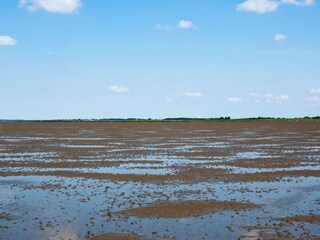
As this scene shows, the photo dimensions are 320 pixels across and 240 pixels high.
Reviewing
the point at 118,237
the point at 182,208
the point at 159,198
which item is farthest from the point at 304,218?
the point at 118,237

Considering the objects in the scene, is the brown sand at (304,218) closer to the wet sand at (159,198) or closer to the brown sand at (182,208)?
the wet sand at (159,198)

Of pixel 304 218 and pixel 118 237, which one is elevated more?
pixel 304 218

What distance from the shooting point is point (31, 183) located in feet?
77.2

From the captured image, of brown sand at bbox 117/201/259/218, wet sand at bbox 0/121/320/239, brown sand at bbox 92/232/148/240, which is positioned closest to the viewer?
brown sand at bbox 92/232/148/240

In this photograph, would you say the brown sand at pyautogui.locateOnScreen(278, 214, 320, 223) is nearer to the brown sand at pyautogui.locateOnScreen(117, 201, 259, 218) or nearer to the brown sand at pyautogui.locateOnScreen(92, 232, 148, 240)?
the brown sand at pyautogui.locateOnScreen(117, 201, 259, 218)

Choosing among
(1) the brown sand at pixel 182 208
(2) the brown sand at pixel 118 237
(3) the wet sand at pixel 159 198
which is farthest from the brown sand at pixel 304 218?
(2) the brown sand at pixel 118 237

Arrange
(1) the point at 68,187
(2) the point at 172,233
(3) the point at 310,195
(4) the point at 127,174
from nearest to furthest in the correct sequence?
(2) the point at 172,233 < (3) the point at 310,195 < (1) the point at 68,187 < (4) the point at 127,174

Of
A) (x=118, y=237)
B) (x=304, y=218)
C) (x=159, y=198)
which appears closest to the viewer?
(x=118, y=237)

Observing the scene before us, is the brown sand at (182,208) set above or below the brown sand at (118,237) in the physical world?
above

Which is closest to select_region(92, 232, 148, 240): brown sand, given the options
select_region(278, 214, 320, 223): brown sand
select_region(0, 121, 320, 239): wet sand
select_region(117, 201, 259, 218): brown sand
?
select_region(0, 121, 320, 239): wet sand

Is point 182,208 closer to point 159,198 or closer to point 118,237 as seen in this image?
point 159,198

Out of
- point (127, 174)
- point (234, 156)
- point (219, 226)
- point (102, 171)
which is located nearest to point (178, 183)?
point (127, 174)

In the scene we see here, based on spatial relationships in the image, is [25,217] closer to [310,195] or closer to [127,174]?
[127,174]

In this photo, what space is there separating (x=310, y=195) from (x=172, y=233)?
914 cm
